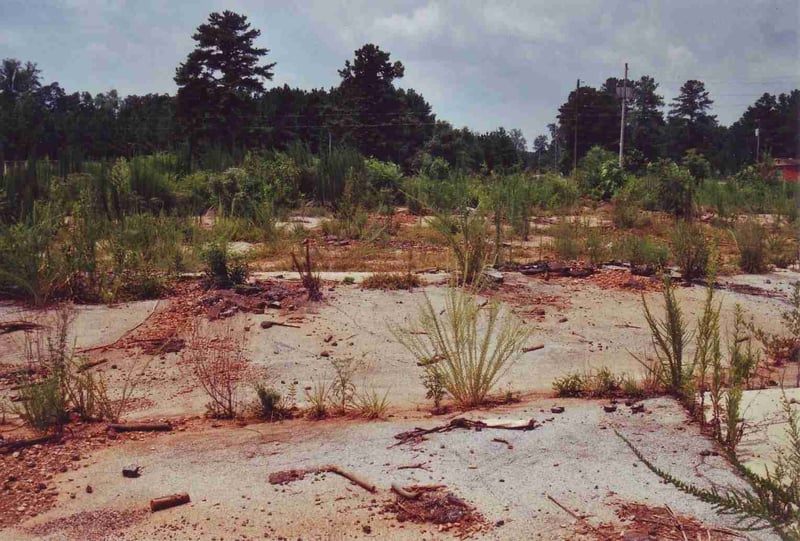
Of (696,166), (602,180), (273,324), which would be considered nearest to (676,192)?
(602,180)

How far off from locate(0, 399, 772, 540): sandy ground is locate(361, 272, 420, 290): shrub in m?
3.55

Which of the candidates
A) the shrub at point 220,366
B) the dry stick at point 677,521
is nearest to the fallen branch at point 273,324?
the shrub at point 220,366

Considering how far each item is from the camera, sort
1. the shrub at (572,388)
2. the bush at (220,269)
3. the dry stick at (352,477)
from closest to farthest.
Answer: the dry stick at (352,477) → the shrub at (572,388) → the bush at (220,269)

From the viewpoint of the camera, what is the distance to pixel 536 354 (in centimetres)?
624

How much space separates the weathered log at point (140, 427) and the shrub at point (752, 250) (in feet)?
24.9

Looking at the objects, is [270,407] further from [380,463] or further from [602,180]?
[602,180]

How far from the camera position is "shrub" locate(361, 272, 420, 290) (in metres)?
8.02

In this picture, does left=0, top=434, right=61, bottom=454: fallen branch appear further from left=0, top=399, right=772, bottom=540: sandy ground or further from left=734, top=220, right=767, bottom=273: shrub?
left=734, top=220, right=767, bottom=273: shrub

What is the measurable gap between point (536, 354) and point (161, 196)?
11306 millimetres

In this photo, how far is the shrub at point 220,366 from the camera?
488cm

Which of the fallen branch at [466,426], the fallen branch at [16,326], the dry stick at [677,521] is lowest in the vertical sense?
the dry stick at [677,521]

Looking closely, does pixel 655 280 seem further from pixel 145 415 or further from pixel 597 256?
pixel 145 415

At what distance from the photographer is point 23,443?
4.21 meters

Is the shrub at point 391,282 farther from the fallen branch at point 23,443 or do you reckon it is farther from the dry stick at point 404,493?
the dry stick at point 404,493
